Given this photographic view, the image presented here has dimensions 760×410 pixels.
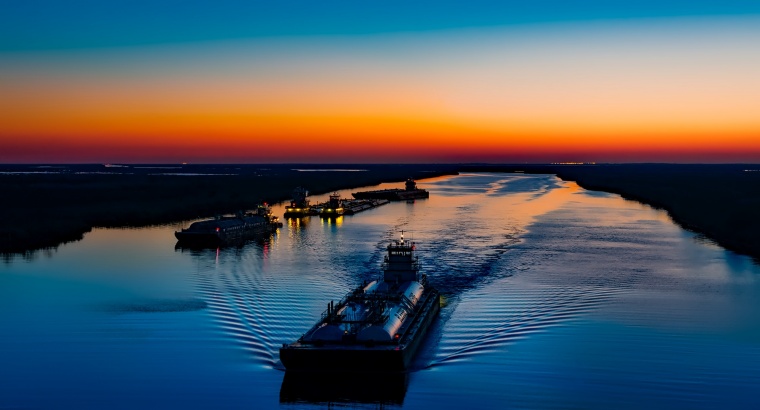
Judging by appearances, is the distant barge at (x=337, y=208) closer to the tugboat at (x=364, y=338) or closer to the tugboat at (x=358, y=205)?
the tugboat at (x=358, y=205)

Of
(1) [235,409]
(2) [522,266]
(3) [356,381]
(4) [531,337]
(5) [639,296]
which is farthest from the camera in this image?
(2) [522,266]

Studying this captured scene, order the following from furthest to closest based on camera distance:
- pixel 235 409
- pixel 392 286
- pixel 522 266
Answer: pixel 522 266, pixel 392 286, pixel 235 409

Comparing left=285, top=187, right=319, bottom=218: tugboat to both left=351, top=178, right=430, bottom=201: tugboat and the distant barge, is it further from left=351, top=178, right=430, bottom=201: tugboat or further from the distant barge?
left=351, top=178, right=430, bottom=201: tugboat

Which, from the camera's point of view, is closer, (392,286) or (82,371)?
(82,371)

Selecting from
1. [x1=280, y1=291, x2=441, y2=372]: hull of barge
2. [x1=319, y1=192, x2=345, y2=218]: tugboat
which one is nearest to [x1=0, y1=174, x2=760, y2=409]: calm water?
[x1=280, y1=291, x2=441, y2=372]: hull of barge

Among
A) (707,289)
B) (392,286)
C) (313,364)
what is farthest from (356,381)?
(707,289)


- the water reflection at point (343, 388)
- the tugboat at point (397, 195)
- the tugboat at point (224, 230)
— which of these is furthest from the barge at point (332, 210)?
the water reflection at point (343, 388)

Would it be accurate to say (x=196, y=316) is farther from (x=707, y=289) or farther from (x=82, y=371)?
(x=707, y=289)
